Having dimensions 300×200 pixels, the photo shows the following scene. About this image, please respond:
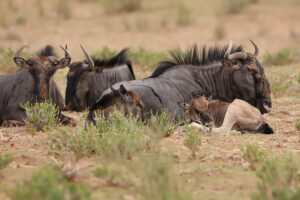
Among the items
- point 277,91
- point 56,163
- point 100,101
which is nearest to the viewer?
point 56,163

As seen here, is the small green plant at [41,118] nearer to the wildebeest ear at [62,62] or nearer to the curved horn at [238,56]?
the wildebeest ear at [62,62]

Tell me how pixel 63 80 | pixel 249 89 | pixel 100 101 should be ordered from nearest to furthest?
pixel 100 101
pixel 249 89
pixel 63 80

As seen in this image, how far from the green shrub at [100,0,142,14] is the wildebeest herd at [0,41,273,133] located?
16034 millimetres

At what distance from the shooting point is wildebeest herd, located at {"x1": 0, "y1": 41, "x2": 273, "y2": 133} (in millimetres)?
8039

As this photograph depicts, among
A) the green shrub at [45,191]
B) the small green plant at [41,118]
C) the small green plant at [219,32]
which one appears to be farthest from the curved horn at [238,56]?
the small green plant at [219,32]

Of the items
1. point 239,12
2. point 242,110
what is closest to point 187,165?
point 242,110

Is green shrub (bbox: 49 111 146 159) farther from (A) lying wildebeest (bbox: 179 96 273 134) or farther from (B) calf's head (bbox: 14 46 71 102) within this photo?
(B) calf's head (bbox: 14 46 71 102)

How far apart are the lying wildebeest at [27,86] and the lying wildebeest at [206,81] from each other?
1.21 metres

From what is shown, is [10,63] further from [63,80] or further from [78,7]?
[78,7]

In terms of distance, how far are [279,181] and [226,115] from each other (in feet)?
11.0

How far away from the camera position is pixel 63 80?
43.9ft

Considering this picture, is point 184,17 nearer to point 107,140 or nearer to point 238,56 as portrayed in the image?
point 238,56

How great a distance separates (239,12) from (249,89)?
16809mm

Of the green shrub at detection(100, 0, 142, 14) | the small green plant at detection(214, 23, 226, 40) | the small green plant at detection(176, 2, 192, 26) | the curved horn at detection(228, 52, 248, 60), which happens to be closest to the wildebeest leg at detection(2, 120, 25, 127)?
the curved horn at detection(228, 52, 248, 60)
